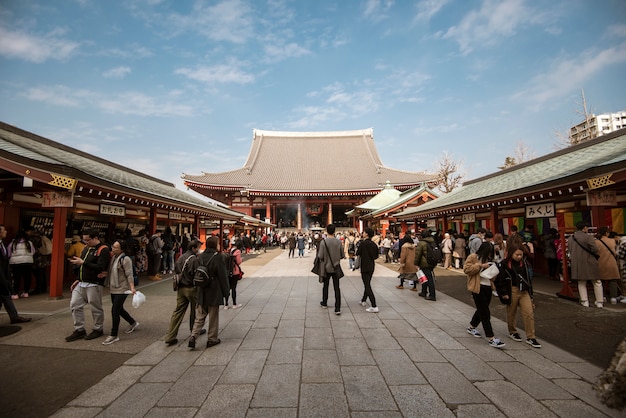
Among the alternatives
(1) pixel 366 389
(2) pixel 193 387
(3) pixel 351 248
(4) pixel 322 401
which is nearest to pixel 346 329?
(1) pixel 366 389

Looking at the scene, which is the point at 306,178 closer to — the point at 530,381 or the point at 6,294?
the point at 6,294

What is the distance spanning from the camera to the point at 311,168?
30.8m

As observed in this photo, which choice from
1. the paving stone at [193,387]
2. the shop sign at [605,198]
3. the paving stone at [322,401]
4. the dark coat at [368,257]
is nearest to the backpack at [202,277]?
the paving stone at [193,387]

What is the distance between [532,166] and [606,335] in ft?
27.6

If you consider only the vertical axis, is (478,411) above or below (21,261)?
below

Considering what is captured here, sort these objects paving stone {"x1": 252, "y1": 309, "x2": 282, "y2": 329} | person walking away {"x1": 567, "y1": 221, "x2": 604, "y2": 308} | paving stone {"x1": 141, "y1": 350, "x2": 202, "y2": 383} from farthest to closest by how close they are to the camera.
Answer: person walking away {"x1": 567, "y1": 221, "x2": 604, "y2": 308} → paving stone {"x1": 252, "y1": 309, "x2": 282, "y2": 329} → paving stone {"x1": 141, "y1": 350, "x2": 202, "y2": 383}

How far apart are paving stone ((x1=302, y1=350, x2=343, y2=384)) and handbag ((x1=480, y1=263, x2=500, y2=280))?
2.31 metres

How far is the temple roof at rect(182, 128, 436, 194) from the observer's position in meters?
26.2

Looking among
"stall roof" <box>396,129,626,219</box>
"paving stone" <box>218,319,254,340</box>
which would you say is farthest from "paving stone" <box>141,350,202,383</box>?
"stall roof" <box>396,129,626,219</box>

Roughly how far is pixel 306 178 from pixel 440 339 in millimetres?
25243

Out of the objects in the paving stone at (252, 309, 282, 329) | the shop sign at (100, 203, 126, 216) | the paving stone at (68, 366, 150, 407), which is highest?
the shop sign at (100, 203, 126, 216)

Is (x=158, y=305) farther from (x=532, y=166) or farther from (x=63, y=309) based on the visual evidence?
(x=532, y=166)

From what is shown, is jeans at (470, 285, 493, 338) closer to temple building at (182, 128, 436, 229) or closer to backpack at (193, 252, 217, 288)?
backpack at (193, 252, 217, 288)

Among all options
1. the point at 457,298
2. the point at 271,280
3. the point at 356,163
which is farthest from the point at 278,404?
the point at 356,163
